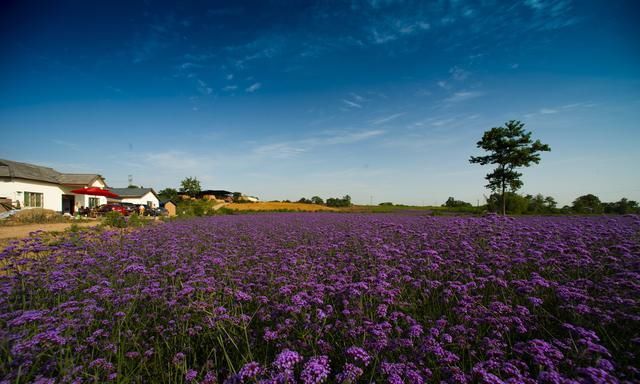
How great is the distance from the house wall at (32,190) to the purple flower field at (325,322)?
27.0 meters

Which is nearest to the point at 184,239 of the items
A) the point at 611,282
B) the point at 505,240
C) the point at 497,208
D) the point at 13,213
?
the point at 505,240

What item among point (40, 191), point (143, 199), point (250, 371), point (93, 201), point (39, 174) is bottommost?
point (250, 371)

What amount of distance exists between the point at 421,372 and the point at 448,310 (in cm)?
148

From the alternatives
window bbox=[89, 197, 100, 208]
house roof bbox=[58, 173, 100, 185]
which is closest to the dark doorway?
window bbox=[89, 197, 100, 208]

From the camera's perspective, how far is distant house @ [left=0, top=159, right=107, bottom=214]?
22.3 metres

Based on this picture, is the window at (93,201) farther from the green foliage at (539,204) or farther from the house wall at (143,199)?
the green foliage at (539,204)

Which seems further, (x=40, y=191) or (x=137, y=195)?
(x=137, y=195)

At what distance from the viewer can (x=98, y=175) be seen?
1359 inches

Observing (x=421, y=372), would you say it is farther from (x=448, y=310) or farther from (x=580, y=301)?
(x=580, y=301)

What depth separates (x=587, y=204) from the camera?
28.5 m

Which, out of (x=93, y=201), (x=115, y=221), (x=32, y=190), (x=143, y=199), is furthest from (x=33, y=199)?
(x=143, y=199)

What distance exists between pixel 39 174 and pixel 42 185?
76.4 inches

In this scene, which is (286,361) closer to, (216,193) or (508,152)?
(508,152)

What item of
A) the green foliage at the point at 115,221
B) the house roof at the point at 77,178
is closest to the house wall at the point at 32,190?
the house roof at the point at 77,178
